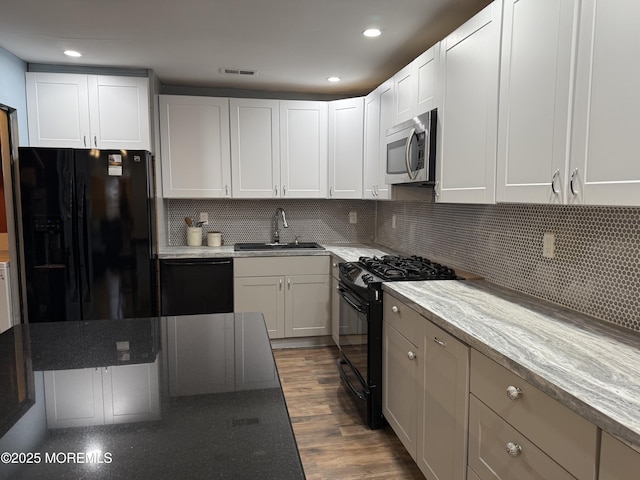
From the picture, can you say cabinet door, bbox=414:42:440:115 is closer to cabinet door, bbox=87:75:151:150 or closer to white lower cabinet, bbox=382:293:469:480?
white lower cabinet, bbox=382:293:469:480

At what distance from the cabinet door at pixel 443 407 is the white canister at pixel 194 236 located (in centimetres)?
281

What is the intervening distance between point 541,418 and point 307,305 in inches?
112

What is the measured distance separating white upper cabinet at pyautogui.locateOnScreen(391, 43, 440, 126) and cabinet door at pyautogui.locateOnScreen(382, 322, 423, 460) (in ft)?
4.40

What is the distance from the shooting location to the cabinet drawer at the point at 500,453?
46.3 inches

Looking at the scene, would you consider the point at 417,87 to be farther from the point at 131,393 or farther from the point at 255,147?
the point at 131,393

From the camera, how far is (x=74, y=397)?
38.6 inches

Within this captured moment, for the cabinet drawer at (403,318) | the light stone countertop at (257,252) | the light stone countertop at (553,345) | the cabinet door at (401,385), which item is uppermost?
the light stone countertop at (257,252)

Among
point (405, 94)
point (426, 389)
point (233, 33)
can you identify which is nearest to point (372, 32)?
point (405, 94)

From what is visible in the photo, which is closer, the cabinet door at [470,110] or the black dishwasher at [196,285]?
the cabinet door at [470,110]

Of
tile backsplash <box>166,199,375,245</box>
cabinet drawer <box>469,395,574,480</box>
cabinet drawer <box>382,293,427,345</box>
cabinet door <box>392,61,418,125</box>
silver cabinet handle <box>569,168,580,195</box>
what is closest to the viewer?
cabinet drawer <box>469,395,574,480</box>

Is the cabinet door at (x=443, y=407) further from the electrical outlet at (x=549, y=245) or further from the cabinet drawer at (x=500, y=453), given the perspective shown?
the electrical outlet at (x=549, y=245)

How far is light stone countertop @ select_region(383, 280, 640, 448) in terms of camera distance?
99cm

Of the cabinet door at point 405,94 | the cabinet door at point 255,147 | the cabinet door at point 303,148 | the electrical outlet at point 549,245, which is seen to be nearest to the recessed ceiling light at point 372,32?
the cabinet door at point 405,94

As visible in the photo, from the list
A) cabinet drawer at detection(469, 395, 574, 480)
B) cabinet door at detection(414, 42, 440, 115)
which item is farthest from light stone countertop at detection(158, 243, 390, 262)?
cabinet drawer at detection(469, 395, 574, 480)
